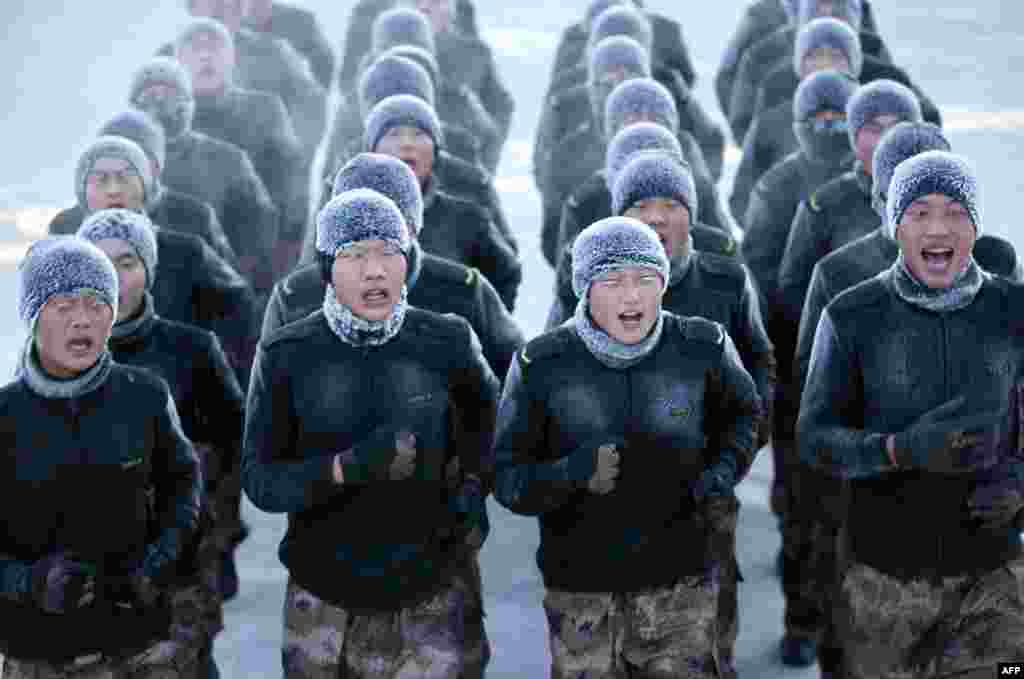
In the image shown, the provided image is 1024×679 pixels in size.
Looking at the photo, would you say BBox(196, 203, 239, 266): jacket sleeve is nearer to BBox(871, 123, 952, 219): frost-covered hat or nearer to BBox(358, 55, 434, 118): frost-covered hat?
BBox(358, 55, 434, 118): frost-covered hat

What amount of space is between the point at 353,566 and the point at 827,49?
566 cm

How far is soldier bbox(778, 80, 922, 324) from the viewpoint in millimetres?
A: 7449

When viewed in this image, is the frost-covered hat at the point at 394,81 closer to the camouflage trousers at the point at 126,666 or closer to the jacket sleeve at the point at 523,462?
the jacket sleeve at the point at 523,462

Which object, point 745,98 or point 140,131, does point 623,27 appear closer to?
point 745,98

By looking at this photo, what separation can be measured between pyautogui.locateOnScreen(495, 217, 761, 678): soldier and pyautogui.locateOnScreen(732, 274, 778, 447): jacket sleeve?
0.96m

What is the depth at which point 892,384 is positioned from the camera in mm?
5414

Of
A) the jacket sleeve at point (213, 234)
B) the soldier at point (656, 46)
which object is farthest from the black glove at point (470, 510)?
the soldier at point (656, 46)

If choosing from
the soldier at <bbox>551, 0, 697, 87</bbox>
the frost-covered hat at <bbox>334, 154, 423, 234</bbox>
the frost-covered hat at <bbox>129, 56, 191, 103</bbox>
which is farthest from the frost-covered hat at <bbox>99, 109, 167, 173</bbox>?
the soldier at <bbox>551, 0, 697, 87</bbox>

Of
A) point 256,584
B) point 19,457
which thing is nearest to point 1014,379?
point 19,457

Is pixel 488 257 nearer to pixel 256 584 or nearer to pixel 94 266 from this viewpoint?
pixel 256 584

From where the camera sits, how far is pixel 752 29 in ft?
42.8

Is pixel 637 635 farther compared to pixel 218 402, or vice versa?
pixel 218 402

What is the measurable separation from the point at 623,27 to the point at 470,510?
6.77m

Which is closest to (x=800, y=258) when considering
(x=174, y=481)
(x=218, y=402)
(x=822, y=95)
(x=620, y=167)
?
(x=620, y=167)
